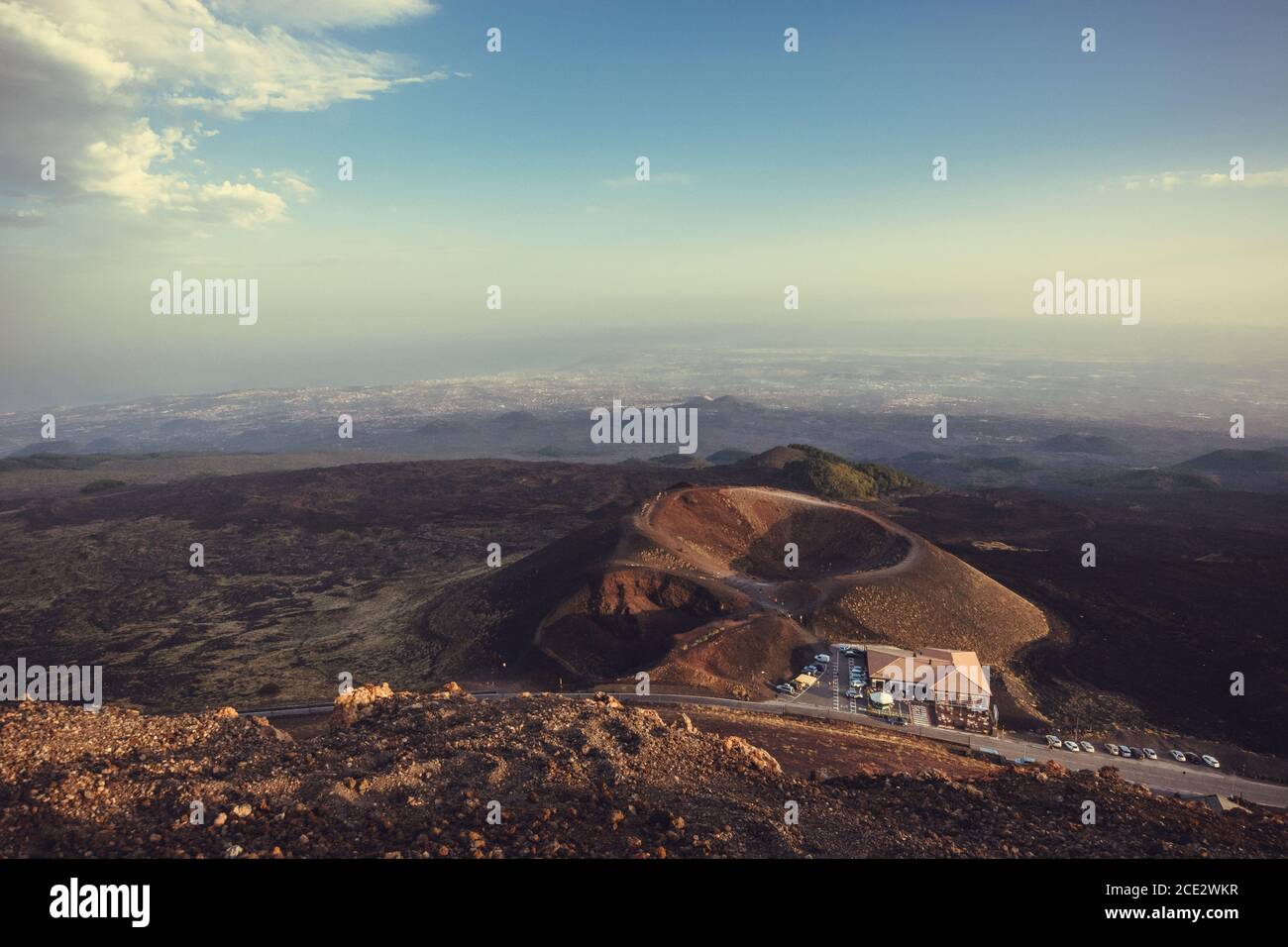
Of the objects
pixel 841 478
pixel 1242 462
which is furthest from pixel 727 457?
pixel 1242 462

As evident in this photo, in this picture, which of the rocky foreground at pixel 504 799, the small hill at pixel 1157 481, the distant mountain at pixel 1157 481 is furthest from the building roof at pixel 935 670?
the small hill at pixel 1157 481

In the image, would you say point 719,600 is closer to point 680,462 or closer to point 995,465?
point 680,462

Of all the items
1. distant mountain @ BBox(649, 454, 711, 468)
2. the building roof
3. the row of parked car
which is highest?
distant mountain @ BBox(649, 454, 711, 468)

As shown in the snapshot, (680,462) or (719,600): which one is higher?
(680,462)

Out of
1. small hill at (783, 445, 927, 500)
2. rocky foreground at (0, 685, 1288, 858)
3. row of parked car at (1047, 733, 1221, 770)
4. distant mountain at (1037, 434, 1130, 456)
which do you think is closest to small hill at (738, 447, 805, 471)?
small hill at (783, 445, 927, 500)

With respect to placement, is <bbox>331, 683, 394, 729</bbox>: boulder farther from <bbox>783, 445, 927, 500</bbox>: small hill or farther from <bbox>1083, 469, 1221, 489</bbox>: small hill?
<bbox>1083, 469, 1221, 489</bbox>: small hill

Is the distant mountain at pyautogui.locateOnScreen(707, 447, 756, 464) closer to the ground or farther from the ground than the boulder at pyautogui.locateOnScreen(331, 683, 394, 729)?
farther from the ground

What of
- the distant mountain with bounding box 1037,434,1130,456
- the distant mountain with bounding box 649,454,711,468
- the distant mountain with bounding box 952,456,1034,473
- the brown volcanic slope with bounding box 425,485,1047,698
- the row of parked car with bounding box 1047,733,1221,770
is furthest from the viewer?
the distant mountain with bounding box 1037,434,1130,456
